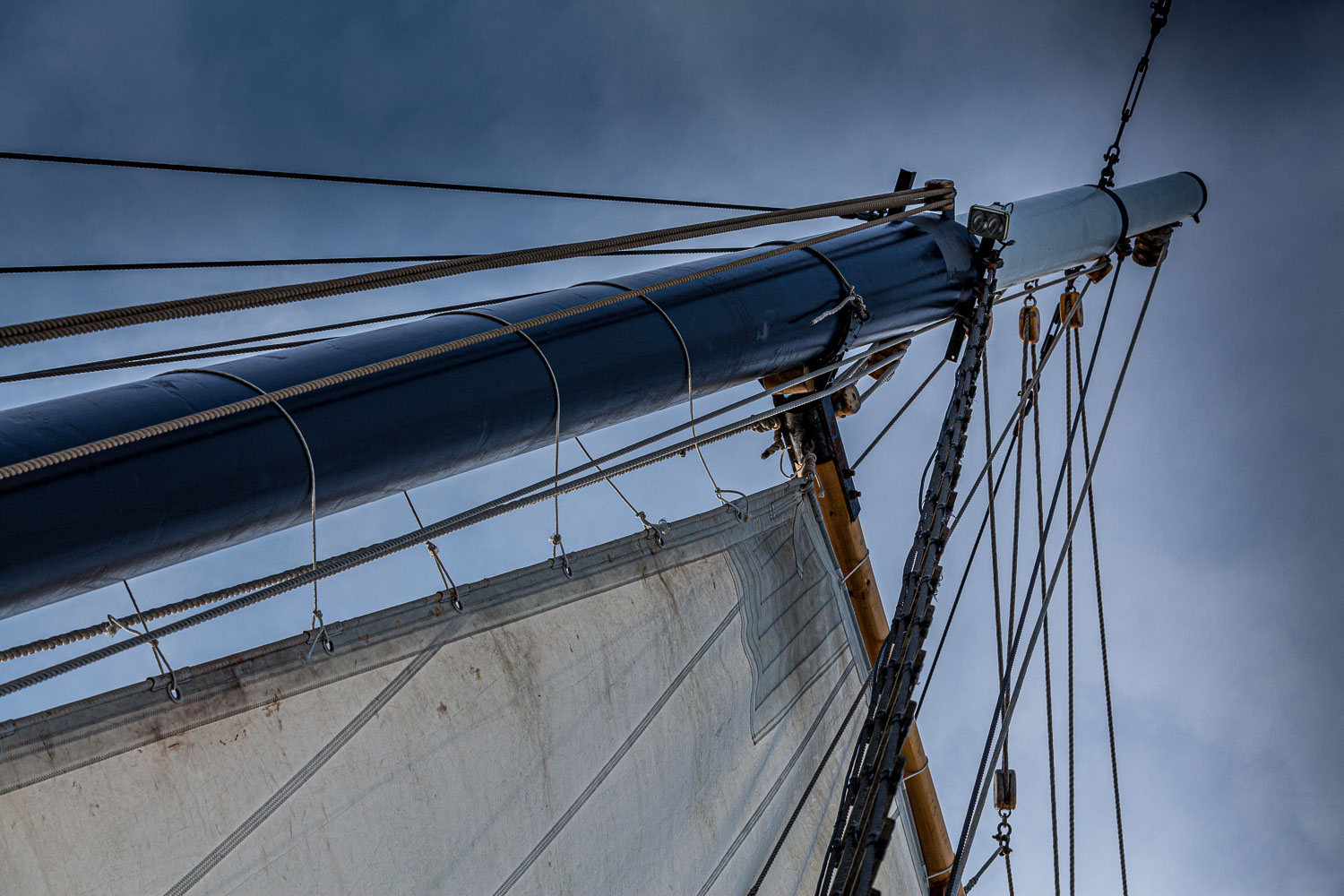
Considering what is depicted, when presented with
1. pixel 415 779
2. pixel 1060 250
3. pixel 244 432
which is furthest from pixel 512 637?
pixel 1060 250

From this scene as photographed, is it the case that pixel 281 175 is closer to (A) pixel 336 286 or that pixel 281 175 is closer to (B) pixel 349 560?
(A) pixel 336 286

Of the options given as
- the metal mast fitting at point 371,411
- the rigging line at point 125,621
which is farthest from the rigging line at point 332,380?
the rigging line at point 125,621

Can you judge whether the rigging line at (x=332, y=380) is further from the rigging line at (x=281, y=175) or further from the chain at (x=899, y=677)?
the chain at (x=899, y=677)

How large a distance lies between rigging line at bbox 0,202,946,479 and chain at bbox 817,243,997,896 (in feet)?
3.64

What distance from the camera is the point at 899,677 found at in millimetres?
3674

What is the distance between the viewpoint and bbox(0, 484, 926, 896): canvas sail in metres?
2.51

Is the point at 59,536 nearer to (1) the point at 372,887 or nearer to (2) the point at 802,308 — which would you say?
(1) the point at 372,887

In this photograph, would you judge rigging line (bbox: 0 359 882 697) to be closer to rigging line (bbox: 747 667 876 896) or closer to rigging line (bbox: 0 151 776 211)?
rigging line (bbox: 0 151 776 211)

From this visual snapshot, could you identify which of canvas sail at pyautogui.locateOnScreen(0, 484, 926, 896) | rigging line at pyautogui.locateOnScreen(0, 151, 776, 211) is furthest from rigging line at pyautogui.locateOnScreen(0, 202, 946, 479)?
canvas sail at pyautogui.locateOnScreen(0, 484, 926, 896)

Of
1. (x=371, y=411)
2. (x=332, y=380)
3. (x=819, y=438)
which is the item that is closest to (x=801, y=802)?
(x=819, y=438)

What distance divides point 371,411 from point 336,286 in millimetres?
272

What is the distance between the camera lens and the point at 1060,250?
207 inches

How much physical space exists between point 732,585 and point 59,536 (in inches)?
105

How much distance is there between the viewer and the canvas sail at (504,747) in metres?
2.51
